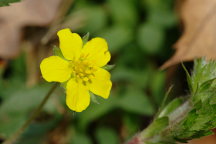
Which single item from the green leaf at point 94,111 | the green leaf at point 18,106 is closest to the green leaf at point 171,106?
the green leaf at point 94,111

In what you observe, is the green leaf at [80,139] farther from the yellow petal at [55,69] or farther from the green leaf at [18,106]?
the yellow petal at [55,69]

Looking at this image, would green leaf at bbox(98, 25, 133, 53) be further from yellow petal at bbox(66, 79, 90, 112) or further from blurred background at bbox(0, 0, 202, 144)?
yellow petal at bbox(66, 79, 90, 112)

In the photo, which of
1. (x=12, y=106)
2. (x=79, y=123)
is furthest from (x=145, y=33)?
(x=12, y=106)

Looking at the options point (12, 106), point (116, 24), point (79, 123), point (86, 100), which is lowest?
point (79, 123)

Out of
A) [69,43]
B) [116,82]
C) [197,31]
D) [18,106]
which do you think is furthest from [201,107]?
[18,106]

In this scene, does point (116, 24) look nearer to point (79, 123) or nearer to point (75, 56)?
point (79, 123)

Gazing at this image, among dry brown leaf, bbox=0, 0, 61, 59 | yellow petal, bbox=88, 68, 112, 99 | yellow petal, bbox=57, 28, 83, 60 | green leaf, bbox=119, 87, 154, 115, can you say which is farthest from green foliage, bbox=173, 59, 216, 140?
dry brown leaf, bbox=0, 0, 61, 59

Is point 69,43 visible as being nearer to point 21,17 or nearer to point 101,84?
point 101,84
